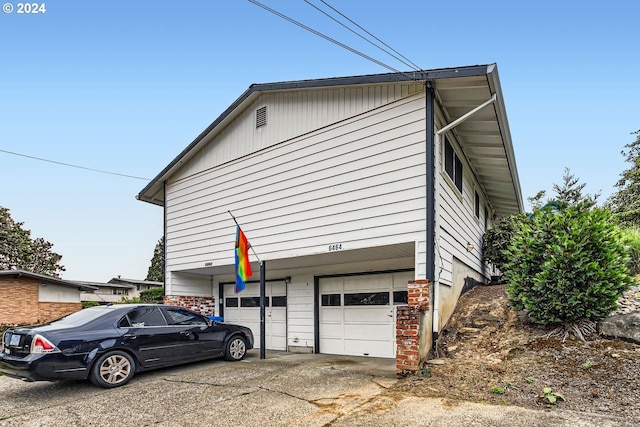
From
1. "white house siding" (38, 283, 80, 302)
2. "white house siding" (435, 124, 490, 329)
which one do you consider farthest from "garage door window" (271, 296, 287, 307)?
"white house siding" (38, 283, 80, 302)

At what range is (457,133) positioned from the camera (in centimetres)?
955

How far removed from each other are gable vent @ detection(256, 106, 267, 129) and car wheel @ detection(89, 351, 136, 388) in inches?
236

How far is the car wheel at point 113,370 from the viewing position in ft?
22.7

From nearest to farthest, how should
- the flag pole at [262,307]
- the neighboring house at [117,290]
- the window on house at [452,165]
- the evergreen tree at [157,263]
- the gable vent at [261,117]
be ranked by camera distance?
the window on house at [452,165] < the flag pole at [262,307] < the gable vent at [261,117] < the neighboring house at [117,290] < the evergreen tree at [157,263]

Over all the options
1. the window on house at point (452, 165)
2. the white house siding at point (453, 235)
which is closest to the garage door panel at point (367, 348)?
the white house siding at point (453, 235)

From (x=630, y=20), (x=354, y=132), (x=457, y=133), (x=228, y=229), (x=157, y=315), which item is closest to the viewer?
(x=157, y=315)

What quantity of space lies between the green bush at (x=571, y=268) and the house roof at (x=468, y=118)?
224 centimetres

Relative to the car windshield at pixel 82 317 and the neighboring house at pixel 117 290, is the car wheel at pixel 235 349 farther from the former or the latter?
the neighboring house at pixel 117 290

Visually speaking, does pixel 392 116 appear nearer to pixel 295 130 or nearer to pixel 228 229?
pixel 295 130

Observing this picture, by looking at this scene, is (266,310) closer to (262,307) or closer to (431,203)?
(262,307)

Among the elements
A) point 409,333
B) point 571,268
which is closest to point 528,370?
point 409,333

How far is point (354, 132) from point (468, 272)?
4838 millimetres

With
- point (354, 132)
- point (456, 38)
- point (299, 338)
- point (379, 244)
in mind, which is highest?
point (456, 38)

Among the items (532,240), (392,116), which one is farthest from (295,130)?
(532,240)
